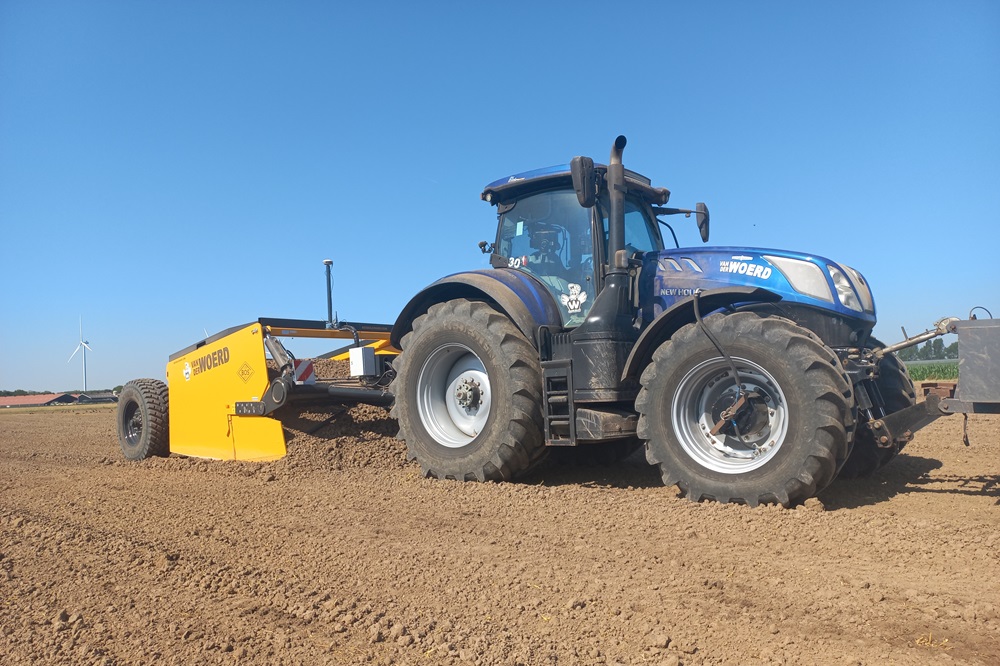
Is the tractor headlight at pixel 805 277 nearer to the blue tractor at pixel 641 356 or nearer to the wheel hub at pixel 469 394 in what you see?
the blue tractor at pixel 641 356

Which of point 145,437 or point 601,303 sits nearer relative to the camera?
point 601,303

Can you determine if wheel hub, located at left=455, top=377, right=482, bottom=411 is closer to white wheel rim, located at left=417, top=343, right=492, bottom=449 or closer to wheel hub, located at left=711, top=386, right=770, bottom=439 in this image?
white wheel rim, located at left=417, top=343, right=492, bottom=449

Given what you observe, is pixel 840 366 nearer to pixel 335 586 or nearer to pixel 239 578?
pixel 335 586

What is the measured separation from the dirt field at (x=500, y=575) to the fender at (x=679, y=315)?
904 millimetres

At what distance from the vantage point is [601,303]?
17.6 ft

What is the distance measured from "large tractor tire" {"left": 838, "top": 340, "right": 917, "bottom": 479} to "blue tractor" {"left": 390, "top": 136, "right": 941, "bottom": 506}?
0.04ft

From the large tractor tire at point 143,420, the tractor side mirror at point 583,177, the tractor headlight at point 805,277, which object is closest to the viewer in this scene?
the tractor headlight at point 805,277

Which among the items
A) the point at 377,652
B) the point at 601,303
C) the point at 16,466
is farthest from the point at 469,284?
the point at 16,466

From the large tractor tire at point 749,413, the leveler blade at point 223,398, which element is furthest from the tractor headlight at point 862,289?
the leveler blade at point 223,398

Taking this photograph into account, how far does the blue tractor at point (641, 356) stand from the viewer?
4398mm

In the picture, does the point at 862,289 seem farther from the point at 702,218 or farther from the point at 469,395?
the point at 469,395

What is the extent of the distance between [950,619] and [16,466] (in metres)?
8.43

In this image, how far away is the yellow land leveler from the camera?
690 centimetres

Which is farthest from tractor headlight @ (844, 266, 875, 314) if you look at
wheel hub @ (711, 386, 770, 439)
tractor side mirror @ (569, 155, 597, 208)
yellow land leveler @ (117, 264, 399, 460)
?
yellow land leveler @ (117, 264, 399, 460)
